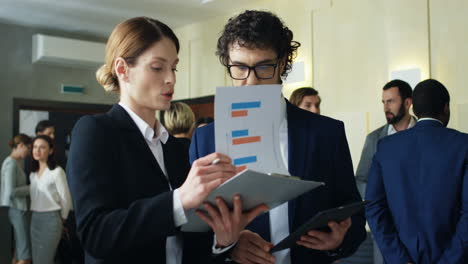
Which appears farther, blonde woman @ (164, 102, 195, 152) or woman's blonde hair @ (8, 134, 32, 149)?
woman's blonde hair @ (8, 134, 32, 149)

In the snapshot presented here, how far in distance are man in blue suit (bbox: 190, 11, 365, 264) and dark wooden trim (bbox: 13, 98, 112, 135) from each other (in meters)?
6.57

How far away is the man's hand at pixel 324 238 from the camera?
1.41 metres

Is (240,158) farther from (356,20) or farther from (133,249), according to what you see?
(356,20)

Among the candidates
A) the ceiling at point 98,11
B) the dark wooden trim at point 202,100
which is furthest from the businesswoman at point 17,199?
the dark wooden trim at point 202,100

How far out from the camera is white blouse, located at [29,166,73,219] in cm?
560

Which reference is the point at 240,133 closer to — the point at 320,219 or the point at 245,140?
the point at 245,140

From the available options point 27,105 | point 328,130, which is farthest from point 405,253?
point 27,105

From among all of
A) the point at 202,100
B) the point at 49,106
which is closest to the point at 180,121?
the point at 202,100

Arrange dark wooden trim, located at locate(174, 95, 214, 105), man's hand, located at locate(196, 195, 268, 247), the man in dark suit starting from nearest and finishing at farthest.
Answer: man's hand, located at locate(196, 195, 268, 247) → the man in dark suit → dark wooden trim, located at locate(174, 95, 214, 105)

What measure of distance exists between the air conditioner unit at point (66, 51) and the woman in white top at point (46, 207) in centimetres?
210

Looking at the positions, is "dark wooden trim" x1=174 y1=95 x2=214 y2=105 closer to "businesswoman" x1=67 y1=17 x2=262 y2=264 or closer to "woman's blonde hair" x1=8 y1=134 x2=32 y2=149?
"woman's blonde hair" x1=8 y1=134 x2=32 y2=149

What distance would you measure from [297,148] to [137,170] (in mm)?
521

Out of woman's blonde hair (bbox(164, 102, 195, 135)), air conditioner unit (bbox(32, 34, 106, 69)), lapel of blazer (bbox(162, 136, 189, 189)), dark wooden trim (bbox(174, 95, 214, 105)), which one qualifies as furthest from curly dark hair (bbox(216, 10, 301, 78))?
air conditioner unit (bbox(32, 34, 106, 69))

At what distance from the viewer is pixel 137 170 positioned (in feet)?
4.16
